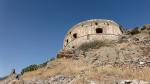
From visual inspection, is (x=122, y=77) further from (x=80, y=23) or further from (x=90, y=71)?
(x=80, y=23)

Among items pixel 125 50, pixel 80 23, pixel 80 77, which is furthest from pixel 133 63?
pixel 80 23

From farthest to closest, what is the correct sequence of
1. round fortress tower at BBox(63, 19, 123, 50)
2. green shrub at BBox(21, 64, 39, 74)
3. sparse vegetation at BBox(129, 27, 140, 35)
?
round fortress tower at BBox(63, 19, 123, 50)
sparse vegetation at BBox(129, 27, 140, 35)
green shrub at BBox(21, 64, 39, 74)

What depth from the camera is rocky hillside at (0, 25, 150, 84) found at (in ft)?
61.6

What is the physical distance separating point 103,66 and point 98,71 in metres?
1.74

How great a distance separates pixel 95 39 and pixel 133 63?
12155 millimetres

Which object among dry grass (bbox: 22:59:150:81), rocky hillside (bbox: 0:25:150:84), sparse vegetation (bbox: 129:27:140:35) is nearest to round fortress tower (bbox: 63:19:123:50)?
sparse vegetation (bbox: 129:27:140:35)

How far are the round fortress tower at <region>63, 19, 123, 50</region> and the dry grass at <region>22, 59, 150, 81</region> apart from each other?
958 centimetres

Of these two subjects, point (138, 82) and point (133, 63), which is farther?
point (133, 63)

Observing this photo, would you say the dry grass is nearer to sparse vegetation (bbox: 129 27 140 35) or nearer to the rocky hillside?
the rocky hillside

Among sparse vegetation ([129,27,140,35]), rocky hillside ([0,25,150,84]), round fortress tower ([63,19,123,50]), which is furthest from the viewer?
round fortress tower ([63,19,123,50])

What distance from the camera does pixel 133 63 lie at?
22.1 meters

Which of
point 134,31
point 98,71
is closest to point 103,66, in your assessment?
point 98,71

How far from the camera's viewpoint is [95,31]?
3456 centimetres

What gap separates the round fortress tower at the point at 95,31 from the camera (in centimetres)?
3416
